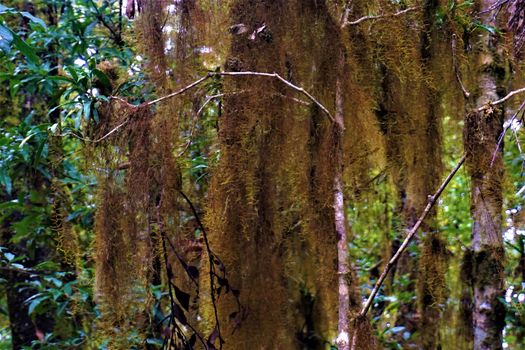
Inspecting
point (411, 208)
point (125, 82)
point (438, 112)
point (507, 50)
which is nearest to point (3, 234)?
point (125, 82)

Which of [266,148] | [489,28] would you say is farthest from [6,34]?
[489,28]

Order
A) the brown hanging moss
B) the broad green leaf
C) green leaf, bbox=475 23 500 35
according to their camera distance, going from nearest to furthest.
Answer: the broad green leaf, the brown hanging moss, green leaf, bbox=475 23 500 35

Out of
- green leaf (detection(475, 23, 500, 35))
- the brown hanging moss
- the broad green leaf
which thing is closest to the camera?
the broad green leaf

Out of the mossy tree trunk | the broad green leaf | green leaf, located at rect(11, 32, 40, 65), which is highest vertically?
the broad green leaf

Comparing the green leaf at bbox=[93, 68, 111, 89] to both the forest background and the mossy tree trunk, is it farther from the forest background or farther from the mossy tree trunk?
the mossy tree trunk

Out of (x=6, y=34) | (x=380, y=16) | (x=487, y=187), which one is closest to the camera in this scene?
(x=6, y=34)

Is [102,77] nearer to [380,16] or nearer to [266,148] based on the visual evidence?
[266,148]

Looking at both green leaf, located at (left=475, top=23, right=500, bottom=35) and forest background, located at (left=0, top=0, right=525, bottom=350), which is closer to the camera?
forest background, located at (left=0, top=0, right=525, bottom=350)

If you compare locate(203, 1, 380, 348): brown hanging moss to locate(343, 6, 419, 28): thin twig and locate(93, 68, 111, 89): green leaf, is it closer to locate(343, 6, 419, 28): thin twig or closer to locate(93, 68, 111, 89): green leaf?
locate(343, 6, 419, 28): thin twig

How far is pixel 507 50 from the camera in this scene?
203 cm

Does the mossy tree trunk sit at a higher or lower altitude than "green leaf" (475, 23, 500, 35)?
lower

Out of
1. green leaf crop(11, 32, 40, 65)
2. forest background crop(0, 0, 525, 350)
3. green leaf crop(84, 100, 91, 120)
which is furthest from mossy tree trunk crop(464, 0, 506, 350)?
green leaf crop(11, 32, 40, 65)

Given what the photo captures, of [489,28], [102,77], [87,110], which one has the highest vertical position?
[489,28]

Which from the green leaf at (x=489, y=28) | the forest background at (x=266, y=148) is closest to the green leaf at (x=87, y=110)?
the forest background at (x=266, y=148)
